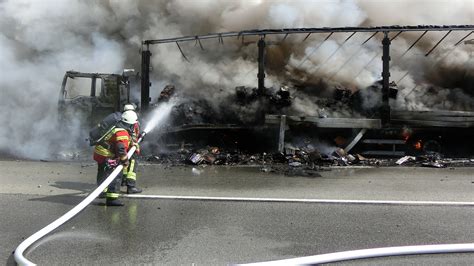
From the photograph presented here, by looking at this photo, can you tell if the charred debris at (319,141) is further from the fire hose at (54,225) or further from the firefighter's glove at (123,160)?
the fire hose at (54,225)

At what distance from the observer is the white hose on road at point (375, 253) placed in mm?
3377

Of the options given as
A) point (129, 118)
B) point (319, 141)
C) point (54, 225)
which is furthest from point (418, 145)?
point (54, 225)

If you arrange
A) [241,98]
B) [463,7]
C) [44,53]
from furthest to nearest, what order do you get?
[44,53], [463,7], [241,98]

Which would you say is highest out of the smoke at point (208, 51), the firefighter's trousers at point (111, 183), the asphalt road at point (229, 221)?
the smoke at point (208, 51)

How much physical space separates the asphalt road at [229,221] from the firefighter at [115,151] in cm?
23

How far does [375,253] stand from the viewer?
358 centimetres

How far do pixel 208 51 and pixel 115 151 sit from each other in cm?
1149

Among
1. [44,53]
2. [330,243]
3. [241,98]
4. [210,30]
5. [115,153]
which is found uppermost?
[210,30]

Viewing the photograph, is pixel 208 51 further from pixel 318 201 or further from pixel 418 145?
pixel 318 201

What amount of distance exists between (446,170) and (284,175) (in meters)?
3.43

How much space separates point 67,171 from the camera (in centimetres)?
853

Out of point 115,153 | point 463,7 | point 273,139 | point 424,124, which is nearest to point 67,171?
point 115,153

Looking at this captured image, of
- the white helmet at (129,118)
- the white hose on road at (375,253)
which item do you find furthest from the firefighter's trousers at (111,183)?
the white hose on road at (375,253)

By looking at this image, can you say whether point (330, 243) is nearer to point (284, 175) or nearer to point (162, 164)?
point (284, 175)
